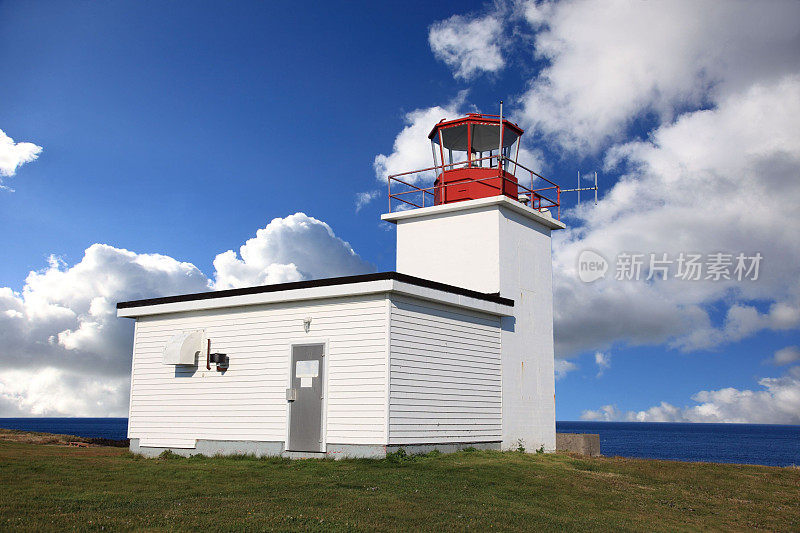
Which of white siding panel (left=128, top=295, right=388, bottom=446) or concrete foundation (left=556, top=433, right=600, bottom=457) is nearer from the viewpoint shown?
white siding panel (left=128, top=295, right=388, bottom=446)

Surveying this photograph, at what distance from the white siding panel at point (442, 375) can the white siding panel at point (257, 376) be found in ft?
1.20

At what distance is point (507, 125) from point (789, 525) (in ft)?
42.5

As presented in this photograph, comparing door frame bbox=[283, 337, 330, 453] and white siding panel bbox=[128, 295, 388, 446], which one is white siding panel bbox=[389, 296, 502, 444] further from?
door frame bbox=[283, 337, 330, 453]

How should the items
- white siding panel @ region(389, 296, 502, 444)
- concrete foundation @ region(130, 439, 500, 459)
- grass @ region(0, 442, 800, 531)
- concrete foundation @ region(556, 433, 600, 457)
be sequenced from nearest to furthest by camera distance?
grass @ region(0, 442, 800, 531) < concrete foundation @ region(130, 439, 500, 459) < white siding panel @ region(389, 296, 502, 444) < concrete foundation @ region(556, 433, 600, 457)

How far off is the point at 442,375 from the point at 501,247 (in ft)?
13.8

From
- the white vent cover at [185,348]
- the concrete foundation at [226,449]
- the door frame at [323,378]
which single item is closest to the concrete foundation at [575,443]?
the door frame at [323,378]

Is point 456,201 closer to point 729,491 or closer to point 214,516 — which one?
point 729,491

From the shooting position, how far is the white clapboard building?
45.7 ft

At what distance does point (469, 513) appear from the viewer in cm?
864

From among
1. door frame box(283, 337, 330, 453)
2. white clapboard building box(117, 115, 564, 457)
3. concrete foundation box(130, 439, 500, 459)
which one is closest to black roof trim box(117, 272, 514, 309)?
white clapboard building box(117, 115, 564, 457)

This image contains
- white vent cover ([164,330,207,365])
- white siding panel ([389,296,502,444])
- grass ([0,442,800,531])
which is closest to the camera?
grass ([0,442,800,531])

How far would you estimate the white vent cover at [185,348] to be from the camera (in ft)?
53.9

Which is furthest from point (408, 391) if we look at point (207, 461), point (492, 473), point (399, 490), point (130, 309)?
point (130, 309)

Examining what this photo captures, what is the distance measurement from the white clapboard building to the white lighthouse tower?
4cm
